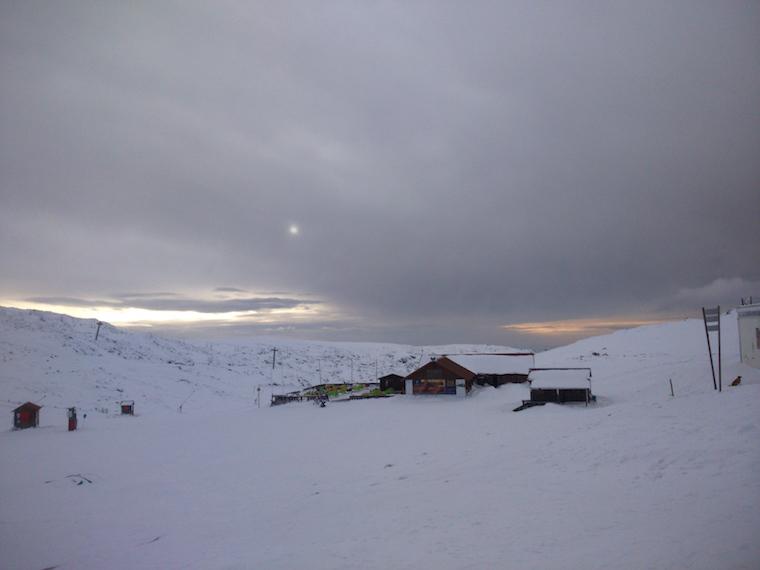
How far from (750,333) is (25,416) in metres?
58.9

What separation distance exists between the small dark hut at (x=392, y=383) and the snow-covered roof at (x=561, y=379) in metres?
19.2

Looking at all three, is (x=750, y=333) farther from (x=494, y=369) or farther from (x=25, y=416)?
(x=25, y=416)

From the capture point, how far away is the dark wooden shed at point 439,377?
155 feet

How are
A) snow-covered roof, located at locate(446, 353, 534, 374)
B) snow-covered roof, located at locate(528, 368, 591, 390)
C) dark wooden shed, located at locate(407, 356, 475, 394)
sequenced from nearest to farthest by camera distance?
snow-covered roof, located at locate(528, 368, 591, 390), dark wooden shed, located at locate(407, 356, 475, 394), snow-covered roof, located at locate(446, 353, 534, 374)

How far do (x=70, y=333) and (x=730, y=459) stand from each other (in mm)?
80385

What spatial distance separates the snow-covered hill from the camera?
160ft

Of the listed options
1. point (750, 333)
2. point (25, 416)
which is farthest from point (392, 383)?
point (25, 416)

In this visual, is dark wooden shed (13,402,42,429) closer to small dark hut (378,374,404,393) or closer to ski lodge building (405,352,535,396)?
small dark hut (378,374,404,393)

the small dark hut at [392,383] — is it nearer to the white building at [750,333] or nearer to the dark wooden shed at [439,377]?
the dark wooden shed at [439,377]

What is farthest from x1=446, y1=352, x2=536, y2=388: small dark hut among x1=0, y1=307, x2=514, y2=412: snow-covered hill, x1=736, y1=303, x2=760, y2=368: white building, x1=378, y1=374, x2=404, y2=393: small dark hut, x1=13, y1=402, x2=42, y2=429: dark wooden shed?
x1=13, y1=402, x2=42, y2=429: dark wooden shed

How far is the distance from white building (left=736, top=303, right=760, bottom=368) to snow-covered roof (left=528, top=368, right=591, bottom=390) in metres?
10.9

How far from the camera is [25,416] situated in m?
37.7

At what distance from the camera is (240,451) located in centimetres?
2698

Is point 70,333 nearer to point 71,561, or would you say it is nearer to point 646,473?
point 71,561
